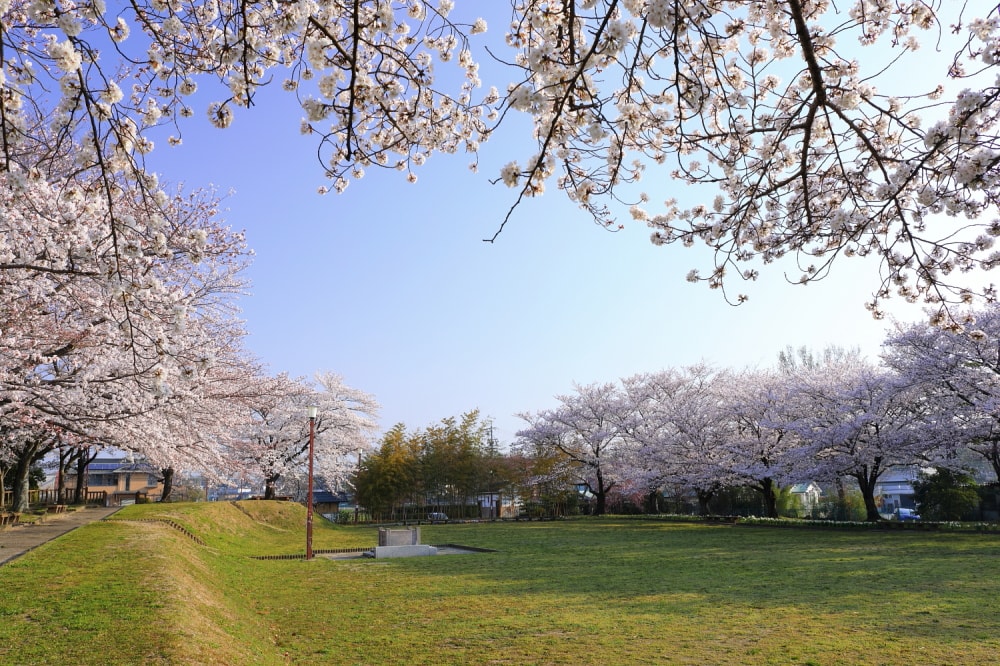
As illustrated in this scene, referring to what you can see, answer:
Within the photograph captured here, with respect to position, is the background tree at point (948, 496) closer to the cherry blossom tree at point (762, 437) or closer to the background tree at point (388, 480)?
the cherry blossom tree at point (762, 437)

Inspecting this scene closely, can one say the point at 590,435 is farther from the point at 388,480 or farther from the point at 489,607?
the point at 489,607

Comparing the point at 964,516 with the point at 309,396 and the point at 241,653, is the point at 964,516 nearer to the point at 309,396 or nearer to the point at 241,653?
the point at 241,653

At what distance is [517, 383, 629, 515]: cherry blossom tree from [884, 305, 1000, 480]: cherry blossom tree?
17640mm

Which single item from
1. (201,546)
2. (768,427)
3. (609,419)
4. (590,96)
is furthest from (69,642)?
(609,419)

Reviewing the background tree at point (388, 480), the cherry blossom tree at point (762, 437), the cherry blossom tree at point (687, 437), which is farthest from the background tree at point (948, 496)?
the background tree at point (388, 480)

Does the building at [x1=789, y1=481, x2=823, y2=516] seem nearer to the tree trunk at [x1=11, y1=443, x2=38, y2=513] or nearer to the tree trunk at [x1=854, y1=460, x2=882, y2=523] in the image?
the tree trunk at [x1=854, y1=460, x2=882, y2=523]

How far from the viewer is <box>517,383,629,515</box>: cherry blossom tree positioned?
36188mm

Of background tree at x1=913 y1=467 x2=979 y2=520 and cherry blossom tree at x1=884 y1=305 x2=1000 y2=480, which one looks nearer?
cherry blossom tree at x1=884 y1=305 x2=1000 y2=480

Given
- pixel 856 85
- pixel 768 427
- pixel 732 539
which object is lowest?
pixel 732 539

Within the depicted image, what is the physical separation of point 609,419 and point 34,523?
28775 millimetres

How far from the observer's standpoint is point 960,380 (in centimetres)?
1866

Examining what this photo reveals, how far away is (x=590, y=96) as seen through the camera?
372 centimetres

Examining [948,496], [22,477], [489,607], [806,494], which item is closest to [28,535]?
[22,477]

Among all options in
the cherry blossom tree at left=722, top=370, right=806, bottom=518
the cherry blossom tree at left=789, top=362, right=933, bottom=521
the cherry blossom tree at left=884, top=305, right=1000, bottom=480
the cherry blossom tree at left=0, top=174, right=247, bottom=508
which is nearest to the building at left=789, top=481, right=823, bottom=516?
the cherry blossom tree at left=722, top=370, right=806, bottom=518
